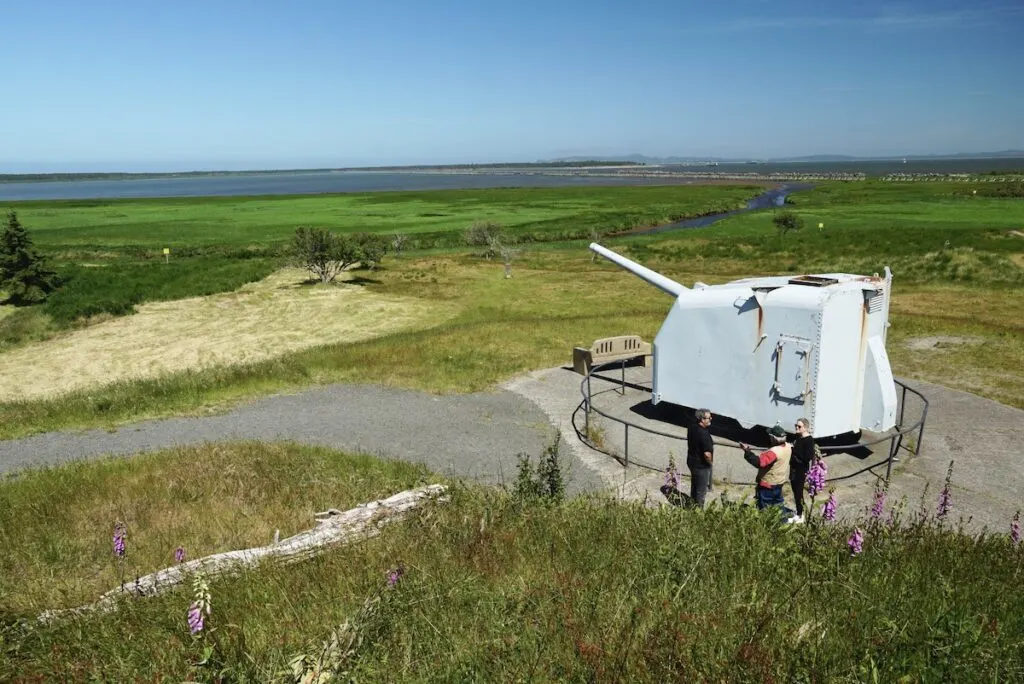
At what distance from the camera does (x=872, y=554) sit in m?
5.02

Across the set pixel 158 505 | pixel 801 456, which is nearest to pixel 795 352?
pixel 801 456

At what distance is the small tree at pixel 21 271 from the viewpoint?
1299 inches

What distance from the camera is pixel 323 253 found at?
3803 cm

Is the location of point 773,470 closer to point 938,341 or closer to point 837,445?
point 837,445

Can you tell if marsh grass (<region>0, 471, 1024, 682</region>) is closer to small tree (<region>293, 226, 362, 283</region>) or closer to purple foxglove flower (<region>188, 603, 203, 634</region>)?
purple foxglove flower (<region>188, 603, 203, 634</region>)

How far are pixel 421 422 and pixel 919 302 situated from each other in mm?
22599

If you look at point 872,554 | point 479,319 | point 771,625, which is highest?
point 771,625

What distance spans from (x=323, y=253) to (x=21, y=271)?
47.5 ft

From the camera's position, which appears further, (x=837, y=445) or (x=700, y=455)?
(x=837, y=445)

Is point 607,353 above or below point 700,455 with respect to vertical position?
below

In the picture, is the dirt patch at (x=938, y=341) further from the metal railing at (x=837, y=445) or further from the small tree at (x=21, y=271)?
the small tree at (x=21, y=271)

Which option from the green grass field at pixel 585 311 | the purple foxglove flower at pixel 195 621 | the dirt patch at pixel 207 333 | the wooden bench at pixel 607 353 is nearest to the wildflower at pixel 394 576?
the purple foxglove flower at pixel 195 621

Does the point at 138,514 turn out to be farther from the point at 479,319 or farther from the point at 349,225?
the point at 349,225

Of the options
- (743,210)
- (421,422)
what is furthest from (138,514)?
(743,210)
